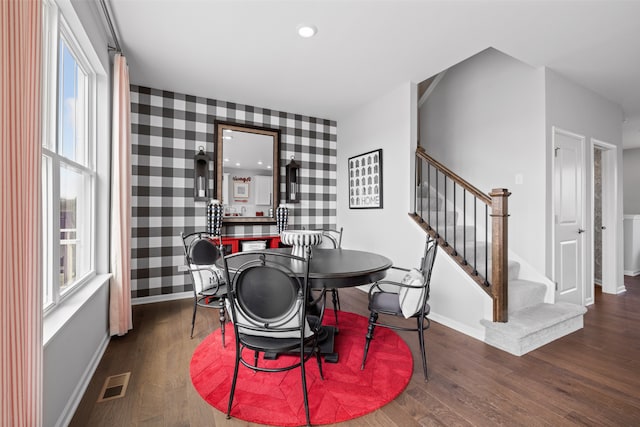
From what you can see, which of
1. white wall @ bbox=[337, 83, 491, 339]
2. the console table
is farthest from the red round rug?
the console table

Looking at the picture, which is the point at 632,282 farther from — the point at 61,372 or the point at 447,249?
the point at 61,372

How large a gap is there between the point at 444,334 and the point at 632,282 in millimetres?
4419

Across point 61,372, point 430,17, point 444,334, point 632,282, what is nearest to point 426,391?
point 444,334

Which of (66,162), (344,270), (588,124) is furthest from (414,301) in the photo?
(588,124)

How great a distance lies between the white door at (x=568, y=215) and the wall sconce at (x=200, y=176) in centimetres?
411

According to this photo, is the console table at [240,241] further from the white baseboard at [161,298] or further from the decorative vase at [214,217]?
the white baseboard at [161,298]

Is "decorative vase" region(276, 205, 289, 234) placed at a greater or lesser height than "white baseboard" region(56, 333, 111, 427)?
greater

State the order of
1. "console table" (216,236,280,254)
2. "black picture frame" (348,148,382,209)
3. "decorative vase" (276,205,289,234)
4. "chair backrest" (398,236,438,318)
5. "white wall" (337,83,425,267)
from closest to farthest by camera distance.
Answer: "chair backrest" (398,236,438,318)
"white wall" (337,83,425,267)
"console table" (216,236,280,254)
"black picture frame" (348,148,382,209)
"decorative vase" (276,205,289,234)

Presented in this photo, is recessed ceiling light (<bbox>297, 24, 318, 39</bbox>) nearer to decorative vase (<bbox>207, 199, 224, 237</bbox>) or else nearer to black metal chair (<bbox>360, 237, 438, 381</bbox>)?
black metal chair (<bbox>360, 237, 438, 381</bbox>)

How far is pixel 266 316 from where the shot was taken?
5.12 ft

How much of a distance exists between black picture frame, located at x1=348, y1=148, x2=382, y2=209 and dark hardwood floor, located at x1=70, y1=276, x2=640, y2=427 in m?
1.91

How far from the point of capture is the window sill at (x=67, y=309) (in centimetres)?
142

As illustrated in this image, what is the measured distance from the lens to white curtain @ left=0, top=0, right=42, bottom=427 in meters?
0.94

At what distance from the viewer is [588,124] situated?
142 inches
